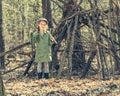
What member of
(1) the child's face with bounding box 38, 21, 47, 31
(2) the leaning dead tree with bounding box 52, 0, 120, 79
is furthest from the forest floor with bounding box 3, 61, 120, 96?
(1) the child's face with bounding box 38, 21, 47, 31

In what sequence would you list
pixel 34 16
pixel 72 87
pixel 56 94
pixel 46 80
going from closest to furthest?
pixel 56 94 → pixel 72 87 → pixel 46 80 → pixel 34 16

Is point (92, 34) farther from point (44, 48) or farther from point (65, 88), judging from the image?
point (65, 88)

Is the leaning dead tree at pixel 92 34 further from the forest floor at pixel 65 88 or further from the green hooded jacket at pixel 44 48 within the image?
the forest floor at pixel 65 88

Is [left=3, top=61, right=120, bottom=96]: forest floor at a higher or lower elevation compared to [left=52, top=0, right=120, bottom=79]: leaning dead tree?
lower

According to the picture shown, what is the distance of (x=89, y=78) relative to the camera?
7516 millimetres

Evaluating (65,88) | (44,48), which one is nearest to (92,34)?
(44,48)

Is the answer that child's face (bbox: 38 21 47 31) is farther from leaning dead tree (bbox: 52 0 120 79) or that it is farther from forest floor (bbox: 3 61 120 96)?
forest floor (bbox: 3 61 120 96)

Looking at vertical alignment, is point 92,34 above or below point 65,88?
above

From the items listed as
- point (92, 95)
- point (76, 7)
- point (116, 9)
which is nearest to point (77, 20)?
point (76, 7)

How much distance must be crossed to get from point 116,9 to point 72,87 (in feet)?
8.02

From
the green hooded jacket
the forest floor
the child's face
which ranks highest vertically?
the child's face

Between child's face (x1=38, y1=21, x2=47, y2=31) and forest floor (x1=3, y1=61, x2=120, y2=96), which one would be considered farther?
child's face (x1=38, y1=21, x2=47, y2=31)

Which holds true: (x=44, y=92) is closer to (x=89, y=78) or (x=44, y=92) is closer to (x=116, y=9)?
(x=89, y=78)

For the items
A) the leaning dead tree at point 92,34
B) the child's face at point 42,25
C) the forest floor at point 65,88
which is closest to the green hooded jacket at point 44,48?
the child's face at point 42,25
